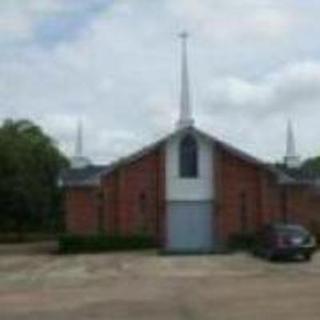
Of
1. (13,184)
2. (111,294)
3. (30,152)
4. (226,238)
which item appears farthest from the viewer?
(30,152)

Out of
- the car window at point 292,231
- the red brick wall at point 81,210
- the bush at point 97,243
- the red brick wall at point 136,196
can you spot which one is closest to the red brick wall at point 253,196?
the red brick wall at point 136,196

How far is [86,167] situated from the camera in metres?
67.4

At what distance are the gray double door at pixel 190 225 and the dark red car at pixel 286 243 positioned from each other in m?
11.5

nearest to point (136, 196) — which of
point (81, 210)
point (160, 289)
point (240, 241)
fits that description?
point (81, 210)

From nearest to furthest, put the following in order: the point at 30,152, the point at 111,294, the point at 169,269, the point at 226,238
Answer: the point at 111,294 → the point at 169,269 → the point at 226,238 → the point at 30,152

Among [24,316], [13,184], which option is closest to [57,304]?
[24,316]

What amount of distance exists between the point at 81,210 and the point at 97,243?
4.07m

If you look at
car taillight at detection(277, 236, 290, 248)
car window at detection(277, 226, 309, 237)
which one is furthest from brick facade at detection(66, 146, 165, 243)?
car taillight at detection(277, 236, 290, 248)

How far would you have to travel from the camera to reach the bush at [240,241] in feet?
189

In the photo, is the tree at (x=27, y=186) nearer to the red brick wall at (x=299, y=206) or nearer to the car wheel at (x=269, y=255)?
the red brick wall at (x=299, y=206)

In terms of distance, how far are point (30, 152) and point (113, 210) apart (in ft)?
64.7

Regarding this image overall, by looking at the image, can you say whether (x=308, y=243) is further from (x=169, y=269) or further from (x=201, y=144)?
(x=201, y=144)

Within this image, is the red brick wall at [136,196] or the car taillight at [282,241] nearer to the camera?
the car taillight at [282,241]

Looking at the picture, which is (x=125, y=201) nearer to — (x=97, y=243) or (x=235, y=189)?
(x=97, y=243)
